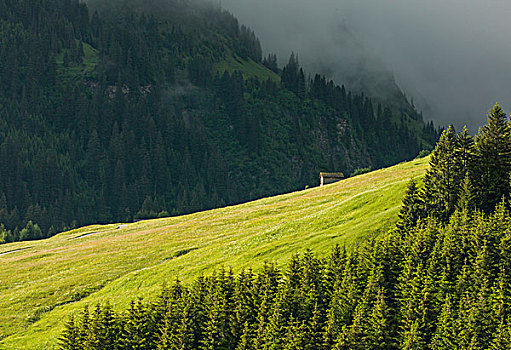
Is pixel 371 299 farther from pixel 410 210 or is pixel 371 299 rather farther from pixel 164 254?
pixel 164 254

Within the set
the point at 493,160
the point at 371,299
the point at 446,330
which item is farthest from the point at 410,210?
the point at 446,330

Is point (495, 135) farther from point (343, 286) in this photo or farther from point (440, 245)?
point (343, 286)

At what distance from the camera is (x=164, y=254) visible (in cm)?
8131

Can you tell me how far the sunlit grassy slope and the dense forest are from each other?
5.14 m

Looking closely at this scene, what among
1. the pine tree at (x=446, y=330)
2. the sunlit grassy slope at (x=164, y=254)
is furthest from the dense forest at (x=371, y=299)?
the sunlit grassy slope at (x=164, y=254)

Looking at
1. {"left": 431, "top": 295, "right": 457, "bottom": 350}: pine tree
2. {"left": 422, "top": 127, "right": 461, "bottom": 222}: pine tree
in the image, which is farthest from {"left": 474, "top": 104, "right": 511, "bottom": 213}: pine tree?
{"left": 431, "top": 295, "right": 457, "bottom": 350}: pine tree

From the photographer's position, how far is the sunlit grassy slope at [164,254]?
6462 cm

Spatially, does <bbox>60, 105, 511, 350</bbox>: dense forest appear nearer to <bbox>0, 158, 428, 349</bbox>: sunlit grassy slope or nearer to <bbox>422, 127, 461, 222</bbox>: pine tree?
<bbox>422, 127, 461, 222</bbox>: pine tree

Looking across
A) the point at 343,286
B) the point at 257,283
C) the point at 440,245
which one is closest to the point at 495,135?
the point at 440,245

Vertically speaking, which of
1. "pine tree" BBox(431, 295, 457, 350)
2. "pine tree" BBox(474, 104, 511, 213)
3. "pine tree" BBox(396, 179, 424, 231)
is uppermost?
"pine tree" BBox(474, 104, 511, 213)

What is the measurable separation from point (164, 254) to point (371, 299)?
36978mm

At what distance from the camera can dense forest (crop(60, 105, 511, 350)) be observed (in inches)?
1876

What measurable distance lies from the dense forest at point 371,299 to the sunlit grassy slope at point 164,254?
5.14 meters

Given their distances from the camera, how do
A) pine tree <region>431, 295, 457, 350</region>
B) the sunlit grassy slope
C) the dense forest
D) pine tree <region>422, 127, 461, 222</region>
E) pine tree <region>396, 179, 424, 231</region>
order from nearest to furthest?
pine tree <region>431, 295, 457, 350</region>, the dense forest, pine tree <region>396, 179, 424, 231</region>, pine tree <region>422, 127, 461, 222</region>, the sunlit grassy slope
